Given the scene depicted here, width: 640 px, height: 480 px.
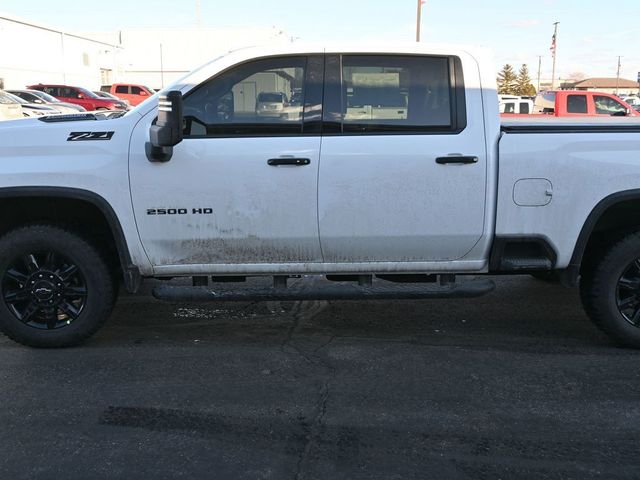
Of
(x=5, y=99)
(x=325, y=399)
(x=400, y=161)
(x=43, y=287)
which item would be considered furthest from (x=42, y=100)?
(x=325, y=399)

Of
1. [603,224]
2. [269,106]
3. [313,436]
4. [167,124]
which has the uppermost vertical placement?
[269,106]

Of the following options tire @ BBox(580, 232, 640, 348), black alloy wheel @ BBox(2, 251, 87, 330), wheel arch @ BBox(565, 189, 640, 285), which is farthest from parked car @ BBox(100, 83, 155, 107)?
tire @ BBox(580, 232, 640, 348)

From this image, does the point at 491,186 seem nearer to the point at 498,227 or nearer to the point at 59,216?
the point at 498,227

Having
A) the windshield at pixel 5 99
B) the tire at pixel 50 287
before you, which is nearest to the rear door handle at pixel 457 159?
the tire at pixel 50 287

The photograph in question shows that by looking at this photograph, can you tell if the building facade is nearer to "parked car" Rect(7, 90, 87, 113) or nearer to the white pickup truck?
"parked car" Rect(7, 90, 87, 113)

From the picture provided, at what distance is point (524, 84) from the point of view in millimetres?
71688

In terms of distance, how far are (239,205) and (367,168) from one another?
2.76ft

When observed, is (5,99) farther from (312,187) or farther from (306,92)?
(312,187)

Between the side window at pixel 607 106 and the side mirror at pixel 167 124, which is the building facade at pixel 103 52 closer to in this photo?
the side window at pixel 607 106

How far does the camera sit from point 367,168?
3928 millimetres

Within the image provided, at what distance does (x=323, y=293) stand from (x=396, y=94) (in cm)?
139

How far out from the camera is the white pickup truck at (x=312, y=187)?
3.91 metres

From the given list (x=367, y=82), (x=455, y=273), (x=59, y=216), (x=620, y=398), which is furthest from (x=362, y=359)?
(x=59, y=216)

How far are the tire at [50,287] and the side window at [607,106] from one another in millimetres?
16267
